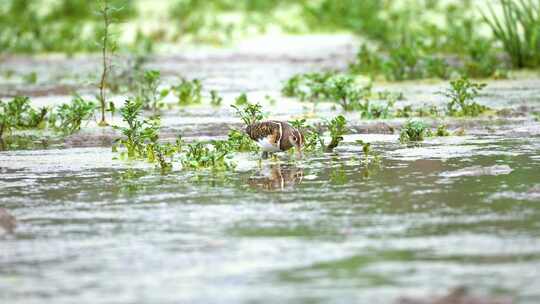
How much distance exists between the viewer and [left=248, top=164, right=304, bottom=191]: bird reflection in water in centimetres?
818

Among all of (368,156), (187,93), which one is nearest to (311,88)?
(187,93)

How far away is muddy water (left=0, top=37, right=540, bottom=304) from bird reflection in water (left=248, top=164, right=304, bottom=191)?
0.06ft

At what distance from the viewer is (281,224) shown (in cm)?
683

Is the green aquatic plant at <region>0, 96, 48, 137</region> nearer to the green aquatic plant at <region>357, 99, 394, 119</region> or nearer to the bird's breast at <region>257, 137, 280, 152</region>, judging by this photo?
the green aquatic plant at <region>357, 99, 394, 119</region>

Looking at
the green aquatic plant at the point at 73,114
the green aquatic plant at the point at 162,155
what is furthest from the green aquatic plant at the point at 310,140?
the green aquatic plant at the point at 73,114

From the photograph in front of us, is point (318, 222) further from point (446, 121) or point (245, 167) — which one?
point (446, 121)

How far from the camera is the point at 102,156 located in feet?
32.2

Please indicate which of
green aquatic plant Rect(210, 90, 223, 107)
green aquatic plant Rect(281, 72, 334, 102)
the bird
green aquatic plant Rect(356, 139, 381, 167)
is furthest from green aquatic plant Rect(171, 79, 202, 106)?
the bird

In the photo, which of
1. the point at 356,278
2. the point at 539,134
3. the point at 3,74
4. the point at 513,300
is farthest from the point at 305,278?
the point at 3,74

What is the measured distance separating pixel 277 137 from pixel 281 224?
78.5 inches

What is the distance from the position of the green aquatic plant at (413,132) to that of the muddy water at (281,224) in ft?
0.32

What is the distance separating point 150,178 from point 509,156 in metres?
2.42

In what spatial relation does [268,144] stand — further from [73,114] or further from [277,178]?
[73,114]

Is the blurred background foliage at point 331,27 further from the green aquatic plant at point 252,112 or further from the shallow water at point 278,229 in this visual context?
the shallow water at point 278,229
